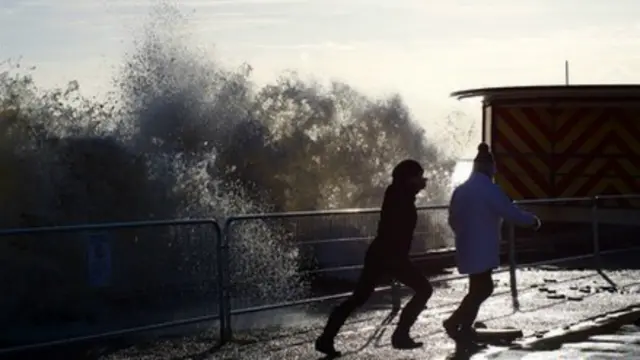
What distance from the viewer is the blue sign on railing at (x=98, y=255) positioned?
1346 cm

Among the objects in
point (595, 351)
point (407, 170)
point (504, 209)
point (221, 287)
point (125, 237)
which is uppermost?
point (407, 170)

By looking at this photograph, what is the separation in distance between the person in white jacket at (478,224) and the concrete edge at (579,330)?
567 millimetres

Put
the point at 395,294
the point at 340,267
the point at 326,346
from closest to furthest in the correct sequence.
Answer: the point at 326,346 → the point at 395,294 → the point at 340,267

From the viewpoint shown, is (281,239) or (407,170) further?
(281,239)

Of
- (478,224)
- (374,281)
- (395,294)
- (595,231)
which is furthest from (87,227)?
(595,231)

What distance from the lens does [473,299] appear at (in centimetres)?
1447

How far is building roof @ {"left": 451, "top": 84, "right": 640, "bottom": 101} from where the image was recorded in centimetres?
2453

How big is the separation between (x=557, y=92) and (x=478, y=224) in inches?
438

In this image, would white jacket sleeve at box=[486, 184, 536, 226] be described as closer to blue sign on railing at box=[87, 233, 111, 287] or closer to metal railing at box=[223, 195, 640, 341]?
metal railing at box=[223, 195, 640, 341]

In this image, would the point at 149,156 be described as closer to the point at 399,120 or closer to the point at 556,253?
the point at 556,253

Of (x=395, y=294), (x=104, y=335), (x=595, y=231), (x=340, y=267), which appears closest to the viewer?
(x=104, y=335)

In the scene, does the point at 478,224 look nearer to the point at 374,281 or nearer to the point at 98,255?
the point at 374,281

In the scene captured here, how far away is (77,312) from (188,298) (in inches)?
54.6

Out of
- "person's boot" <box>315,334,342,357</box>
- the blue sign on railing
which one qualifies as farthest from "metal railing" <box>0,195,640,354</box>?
"person's boot" <box>315,334,342,357</box>
